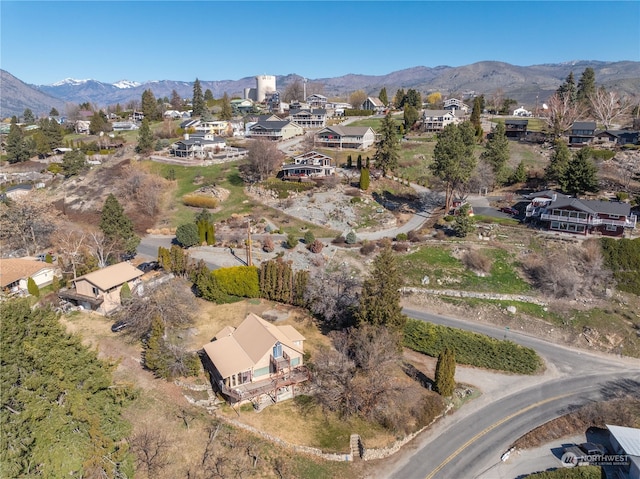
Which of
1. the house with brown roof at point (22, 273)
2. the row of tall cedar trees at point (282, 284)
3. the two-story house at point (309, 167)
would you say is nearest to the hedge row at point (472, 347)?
the row of tall cedar trees at point (282, 284)

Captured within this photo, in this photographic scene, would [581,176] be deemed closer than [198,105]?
Yes

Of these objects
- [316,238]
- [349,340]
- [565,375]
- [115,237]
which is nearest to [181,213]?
[115,237]

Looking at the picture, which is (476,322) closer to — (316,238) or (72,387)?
(316,238)

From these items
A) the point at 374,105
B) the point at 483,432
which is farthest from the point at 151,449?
the point at 374,105

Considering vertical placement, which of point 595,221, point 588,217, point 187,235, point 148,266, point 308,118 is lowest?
point 148,266

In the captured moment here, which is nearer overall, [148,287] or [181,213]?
[148,287]

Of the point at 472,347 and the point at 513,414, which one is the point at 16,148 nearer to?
the point at 472,347

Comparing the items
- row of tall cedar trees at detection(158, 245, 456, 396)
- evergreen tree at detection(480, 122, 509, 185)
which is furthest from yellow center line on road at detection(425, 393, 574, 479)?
evergreen tree at detection(480, 122, 509, 185)
